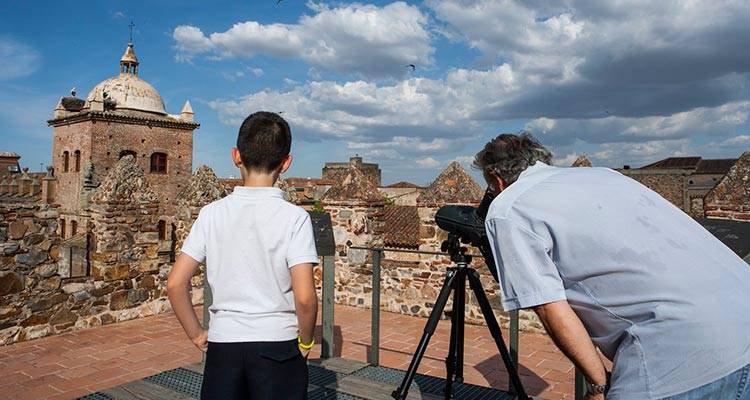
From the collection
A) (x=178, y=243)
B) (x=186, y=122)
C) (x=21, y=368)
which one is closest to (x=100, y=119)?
(x=186, y=122)

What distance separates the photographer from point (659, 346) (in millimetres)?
1483

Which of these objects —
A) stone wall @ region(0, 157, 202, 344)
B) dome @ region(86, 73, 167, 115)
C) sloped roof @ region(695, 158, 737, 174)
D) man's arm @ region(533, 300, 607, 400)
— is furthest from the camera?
sloped roof @ region(695, 158, 737, 174)

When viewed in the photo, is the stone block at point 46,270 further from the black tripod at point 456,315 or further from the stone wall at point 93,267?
the black tripod at point 456,315

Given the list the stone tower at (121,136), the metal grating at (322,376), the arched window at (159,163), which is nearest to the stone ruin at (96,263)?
the metal grating at (322,376)

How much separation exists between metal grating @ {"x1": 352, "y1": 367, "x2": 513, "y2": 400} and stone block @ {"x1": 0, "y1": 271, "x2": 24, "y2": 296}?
441 cm

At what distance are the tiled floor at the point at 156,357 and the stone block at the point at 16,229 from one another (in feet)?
4.00

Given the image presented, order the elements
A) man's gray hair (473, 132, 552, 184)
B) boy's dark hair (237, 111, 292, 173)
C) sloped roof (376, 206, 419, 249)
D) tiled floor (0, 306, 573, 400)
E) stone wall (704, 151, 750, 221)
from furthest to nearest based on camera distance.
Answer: sloped roof (376, 206, 419, 249)
stone wall (704, 151, 750, 221)
tiled floor (0, 306, 573, 400)
boy's dark hair (237, 111, 292, 173)
man's gray hair (473, 132, 552, 184)

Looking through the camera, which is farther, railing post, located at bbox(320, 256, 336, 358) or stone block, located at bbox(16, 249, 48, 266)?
stone block, located at bbox(16, 249, 48, 266)

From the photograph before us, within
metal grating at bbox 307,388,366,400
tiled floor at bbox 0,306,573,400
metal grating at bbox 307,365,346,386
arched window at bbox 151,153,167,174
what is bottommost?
tiled floor at bbox 0,306,573,400

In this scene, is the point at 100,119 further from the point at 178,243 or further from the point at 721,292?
the point at 721,292

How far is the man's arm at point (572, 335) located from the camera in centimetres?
156

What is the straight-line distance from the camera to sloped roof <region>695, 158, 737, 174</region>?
37594 millimetres

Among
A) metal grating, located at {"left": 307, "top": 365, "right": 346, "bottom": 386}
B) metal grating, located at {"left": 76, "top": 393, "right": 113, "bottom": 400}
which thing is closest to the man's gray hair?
metal grating, located at {"left": 307, "top": 365, "right": 346, "bottom": 386}

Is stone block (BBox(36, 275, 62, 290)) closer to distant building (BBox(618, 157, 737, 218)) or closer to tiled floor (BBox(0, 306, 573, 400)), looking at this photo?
tiled floor (BBox(0, 306, 573, 400))
